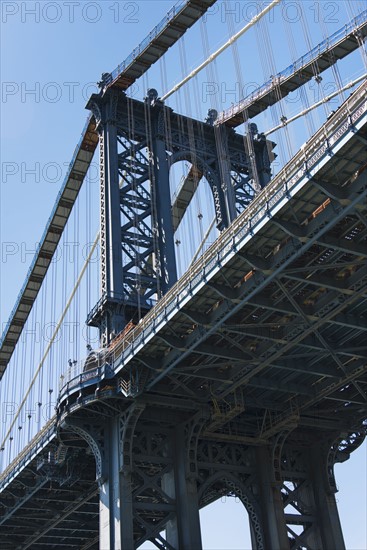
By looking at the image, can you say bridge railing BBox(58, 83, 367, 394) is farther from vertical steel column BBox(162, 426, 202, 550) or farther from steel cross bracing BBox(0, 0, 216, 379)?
steel cross bracing BBox(0, 0, 216, 379)

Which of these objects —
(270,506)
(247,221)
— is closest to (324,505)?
(270,506)

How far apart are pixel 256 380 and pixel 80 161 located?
27.6 metres

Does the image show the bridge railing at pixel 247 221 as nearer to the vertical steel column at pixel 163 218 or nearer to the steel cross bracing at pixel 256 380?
the steel cross bracing at pixel 256 380

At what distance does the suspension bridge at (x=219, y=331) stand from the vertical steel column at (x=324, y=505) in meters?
0.09

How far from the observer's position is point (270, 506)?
157ft

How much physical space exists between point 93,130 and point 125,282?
53.2ft

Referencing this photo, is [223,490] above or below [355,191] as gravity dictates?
below

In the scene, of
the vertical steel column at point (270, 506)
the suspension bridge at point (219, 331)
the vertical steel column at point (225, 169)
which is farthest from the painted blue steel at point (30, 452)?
the vertical steel column at point (225, 169)

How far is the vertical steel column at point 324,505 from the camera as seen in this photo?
159 ft

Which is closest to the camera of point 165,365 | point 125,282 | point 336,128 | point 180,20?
point 336,128

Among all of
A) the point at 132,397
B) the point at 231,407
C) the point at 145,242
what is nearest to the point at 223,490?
the point at 231,407

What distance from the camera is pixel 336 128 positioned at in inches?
1203

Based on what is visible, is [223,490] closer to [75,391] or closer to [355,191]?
[75,391]

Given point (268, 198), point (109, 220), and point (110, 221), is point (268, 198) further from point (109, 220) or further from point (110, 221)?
point (109, 220)
